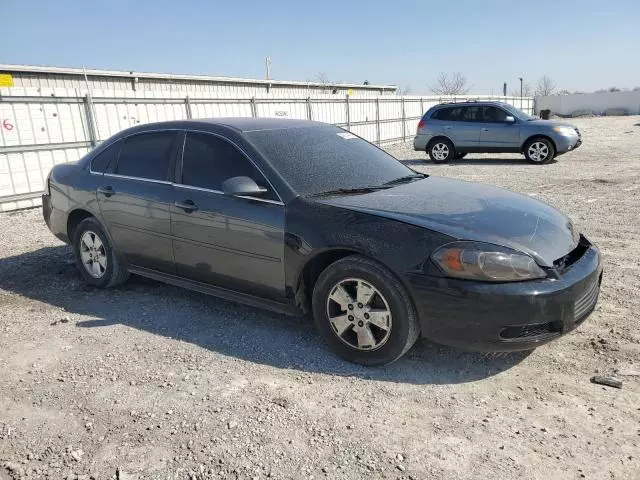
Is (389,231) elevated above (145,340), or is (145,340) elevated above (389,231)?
(389,231)

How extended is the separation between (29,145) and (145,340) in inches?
309

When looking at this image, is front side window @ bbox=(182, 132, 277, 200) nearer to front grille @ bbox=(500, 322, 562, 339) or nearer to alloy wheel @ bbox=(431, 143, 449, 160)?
front grille @ bbox=(500, 322, 562, 339)

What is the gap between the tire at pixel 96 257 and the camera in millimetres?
5020

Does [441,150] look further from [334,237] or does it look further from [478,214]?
[334,237]

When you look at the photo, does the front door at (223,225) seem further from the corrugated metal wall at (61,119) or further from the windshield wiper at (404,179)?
the corrugated metal wall at (61,119)

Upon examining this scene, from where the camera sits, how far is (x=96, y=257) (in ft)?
17.0

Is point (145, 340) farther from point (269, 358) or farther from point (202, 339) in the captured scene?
point (269, 358)

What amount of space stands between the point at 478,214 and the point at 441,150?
1281 centimetres

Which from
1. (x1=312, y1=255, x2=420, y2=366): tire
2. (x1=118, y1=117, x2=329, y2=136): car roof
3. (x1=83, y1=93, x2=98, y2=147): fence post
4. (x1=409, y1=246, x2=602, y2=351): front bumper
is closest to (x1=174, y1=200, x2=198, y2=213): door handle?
(x1=118, y1=117, x2=329, y2=136): car roof

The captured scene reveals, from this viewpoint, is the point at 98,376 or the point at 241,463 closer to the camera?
the point at 241,463

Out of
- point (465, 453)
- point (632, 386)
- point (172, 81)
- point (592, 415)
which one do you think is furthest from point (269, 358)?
point (172, 81)

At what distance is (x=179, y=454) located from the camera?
2662 millimetres

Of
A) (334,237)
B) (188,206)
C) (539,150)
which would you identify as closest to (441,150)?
(539,150)

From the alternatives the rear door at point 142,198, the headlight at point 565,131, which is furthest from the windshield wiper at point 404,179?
the headlight at point 565,131
